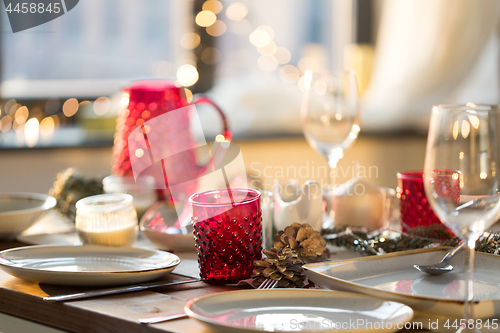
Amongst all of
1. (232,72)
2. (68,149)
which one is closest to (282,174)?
(232,72)

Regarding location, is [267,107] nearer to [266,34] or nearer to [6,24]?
[266,34]

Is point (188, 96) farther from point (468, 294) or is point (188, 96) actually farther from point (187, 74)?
point (468, 294)

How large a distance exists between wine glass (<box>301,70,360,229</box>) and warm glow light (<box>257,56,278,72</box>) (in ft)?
5.37

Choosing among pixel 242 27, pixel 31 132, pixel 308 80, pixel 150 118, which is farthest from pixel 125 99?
pixel 242 27

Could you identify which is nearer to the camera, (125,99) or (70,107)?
(125,99)

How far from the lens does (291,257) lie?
59 centimetres

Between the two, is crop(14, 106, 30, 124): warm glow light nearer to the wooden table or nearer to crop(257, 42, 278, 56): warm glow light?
crop(257, 42, 278, 56): warm glow light

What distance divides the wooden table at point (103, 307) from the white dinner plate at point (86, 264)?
0.02 meters

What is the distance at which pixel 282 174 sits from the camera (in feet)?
7.68

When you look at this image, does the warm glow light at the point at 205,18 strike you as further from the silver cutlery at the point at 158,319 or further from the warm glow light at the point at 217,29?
the silver cutlery at the point at 158,319

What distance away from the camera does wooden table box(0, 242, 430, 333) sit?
19.1 inches

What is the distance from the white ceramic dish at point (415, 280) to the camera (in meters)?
0.47

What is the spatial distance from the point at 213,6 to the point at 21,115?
0.96 meters

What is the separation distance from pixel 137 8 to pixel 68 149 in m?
0.74
